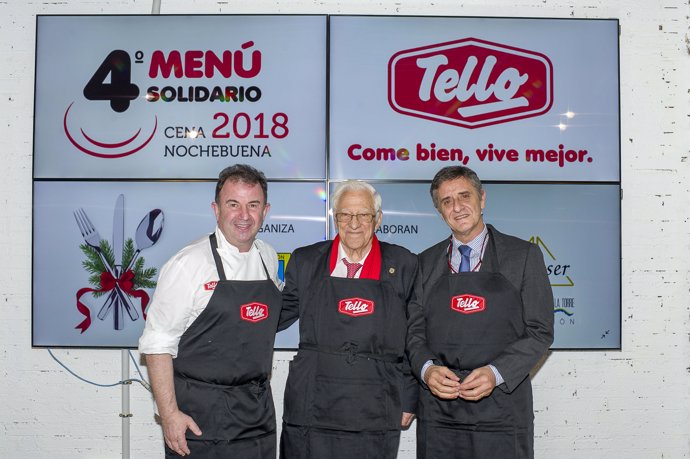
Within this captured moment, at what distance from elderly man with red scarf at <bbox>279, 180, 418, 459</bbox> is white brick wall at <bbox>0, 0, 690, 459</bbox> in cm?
121

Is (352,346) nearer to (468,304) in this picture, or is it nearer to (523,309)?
(468,304)

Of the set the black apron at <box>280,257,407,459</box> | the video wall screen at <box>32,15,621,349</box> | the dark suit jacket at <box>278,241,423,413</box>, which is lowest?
the black apron at <box>280,257,407,459</box>

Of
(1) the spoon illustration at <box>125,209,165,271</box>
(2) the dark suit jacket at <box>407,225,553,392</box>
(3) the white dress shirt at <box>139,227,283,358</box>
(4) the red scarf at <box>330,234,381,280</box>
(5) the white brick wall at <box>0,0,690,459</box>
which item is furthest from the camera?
(5) the white brick wall at <box>0,0,690,459</box>

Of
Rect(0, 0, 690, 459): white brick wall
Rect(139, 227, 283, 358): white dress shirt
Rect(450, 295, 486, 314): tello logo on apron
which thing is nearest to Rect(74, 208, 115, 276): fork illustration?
Rect(0, 0, 690, 459): white brick wall

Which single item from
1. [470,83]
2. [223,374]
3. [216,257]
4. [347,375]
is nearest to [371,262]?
[347,375]

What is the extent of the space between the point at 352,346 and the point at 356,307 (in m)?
0.15

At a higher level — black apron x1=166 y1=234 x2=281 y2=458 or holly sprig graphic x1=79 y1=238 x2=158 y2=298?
holly sprig graphic x1=79 y1=238 x2=158 y2=298

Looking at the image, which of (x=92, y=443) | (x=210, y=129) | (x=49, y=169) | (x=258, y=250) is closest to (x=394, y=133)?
(x=210, y=129)

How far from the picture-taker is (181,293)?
2221 mm

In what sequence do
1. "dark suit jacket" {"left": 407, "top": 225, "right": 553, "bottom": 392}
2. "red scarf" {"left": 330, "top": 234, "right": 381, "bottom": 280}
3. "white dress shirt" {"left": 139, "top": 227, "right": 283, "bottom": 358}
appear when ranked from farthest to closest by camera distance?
"red scarf" {"left": 330, "top": 234, "right": 381, "bottom": 280}, "dark suit jacket" {"left": 407, "top": 225, "right": 553, "bottom": 392}, "white dress shirt" {"left": 139, "top": 227, "right": 283, "bottom": 358}

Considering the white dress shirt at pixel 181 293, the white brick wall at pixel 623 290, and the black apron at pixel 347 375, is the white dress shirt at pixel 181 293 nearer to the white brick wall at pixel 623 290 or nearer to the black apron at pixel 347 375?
the black apron at pixel 347 375

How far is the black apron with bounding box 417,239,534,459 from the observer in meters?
2.35

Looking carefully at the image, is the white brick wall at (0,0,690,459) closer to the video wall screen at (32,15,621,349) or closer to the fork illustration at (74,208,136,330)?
the video wall screen at (32,15,621,349)

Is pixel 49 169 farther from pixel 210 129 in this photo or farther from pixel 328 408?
pixel 328 408
